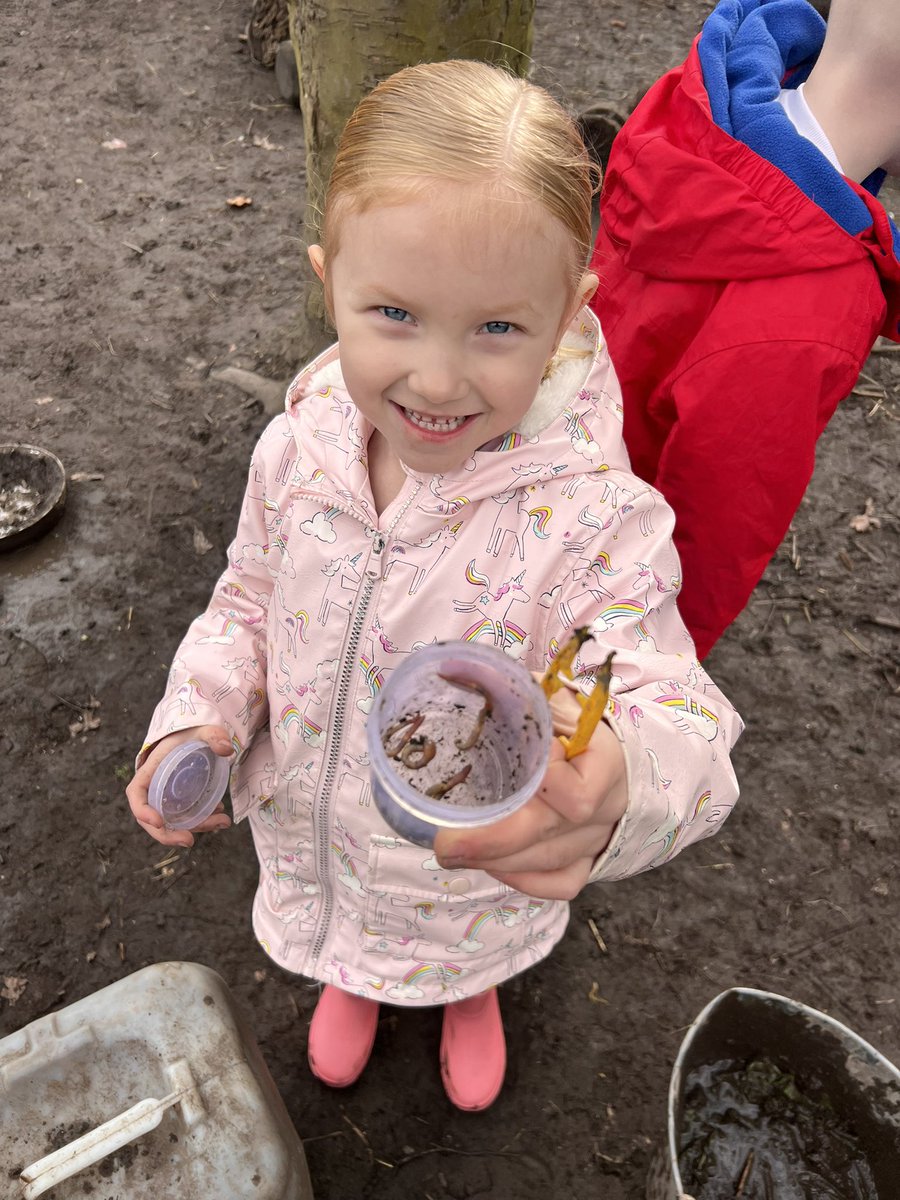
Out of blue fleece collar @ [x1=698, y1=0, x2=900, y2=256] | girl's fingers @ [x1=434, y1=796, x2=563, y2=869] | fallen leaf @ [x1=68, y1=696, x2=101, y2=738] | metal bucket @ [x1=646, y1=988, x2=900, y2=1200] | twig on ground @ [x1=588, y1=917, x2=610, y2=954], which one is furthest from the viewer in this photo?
fallen leaf @ [x1=68, y1=696, x2=101, y2=738]

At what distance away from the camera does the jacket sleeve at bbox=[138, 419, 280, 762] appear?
73.2 inches

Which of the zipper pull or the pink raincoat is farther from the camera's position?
the zipper pull

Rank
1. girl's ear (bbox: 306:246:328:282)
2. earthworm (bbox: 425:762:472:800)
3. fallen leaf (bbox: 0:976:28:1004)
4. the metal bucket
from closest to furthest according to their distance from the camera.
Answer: earthworm (bbox: 425:762:472:800) → girl's ear (bbox: 306:246:328:282) → the metal bucket → fallen leaf (bbox: 0:976:28:1004)

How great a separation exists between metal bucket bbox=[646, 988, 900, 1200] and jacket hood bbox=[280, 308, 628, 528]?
4.64ft

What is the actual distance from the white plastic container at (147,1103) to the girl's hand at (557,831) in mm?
1030

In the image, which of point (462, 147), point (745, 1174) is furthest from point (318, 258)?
point (745, 1174)

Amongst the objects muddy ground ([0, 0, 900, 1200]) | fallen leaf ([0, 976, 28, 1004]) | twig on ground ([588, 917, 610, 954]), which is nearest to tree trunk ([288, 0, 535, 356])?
muddy ground ([0, 0, 900, 1200])

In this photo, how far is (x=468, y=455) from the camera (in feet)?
5.12

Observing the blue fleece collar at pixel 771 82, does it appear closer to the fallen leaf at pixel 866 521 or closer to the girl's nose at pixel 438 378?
the girl's nose at pixel 438 378

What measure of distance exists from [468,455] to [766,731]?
7.94 feet

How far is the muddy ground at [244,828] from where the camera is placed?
2.74 meters

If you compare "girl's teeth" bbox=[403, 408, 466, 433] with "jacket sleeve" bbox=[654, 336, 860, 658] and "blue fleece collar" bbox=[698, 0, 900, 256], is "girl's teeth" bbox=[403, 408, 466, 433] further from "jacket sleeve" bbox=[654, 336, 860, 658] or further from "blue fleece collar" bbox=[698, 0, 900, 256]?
"blue fleece collar" bbox=[698, 0, 900, 256]

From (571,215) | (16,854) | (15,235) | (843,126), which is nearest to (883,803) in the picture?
(843,126)

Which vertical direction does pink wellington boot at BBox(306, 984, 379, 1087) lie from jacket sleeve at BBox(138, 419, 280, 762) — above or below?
below
